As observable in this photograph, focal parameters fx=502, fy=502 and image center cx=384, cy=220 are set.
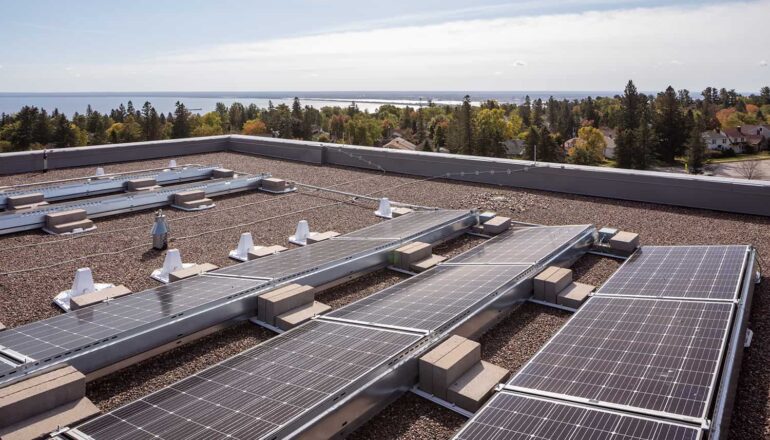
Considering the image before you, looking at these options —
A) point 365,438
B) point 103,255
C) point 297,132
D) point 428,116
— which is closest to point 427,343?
point 365,438

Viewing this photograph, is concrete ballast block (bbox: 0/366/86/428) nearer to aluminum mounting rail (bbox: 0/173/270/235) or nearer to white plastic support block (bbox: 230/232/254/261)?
white plastic support block (bbox: 230/232/254/261)

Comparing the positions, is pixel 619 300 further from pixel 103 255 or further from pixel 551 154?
pixel 551 154

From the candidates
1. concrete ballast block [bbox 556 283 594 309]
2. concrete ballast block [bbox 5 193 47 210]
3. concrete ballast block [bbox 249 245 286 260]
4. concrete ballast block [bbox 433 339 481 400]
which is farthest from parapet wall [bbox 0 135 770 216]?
concrete ballast block [bbox 433 339 481 400]

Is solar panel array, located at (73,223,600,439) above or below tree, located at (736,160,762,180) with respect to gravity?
above

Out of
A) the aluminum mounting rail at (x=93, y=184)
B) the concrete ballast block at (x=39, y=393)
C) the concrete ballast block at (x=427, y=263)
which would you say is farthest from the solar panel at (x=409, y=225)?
the aluminum mounting rail at (x=93, y=184)

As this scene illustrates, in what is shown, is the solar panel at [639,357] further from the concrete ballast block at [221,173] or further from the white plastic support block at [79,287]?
the concrete ballast block at [221,173]

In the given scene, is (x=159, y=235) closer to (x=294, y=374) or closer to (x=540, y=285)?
(x=294, y=374)

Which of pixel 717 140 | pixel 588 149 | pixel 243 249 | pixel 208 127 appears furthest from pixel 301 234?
pixel 717 140

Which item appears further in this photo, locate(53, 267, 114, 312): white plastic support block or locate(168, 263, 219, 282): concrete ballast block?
locate(168, 263, 219, 282): concrete ballast block
